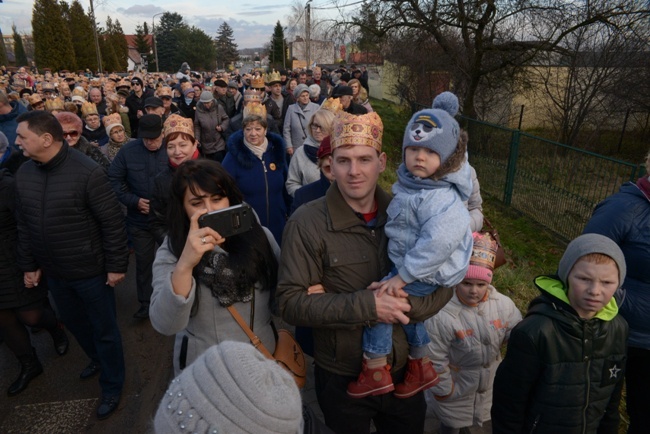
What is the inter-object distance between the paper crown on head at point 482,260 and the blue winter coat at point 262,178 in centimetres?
219

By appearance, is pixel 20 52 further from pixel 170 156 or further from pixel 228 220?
pixel 228 220

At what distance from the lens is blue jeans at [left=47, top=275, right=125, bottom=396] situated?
3205 mm

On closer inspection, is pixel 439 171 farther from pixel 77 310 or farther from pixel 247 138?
pixel 77 310

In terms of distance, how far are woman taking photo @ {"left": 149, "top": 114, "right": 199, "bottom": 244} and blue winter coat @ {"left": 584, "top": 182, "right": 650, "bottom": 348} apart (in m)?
3.01

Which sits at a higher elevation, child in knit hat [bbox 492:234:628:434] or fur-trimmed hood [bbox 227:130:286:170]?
fur-trimmed hood [bbox 227:130:286:170]

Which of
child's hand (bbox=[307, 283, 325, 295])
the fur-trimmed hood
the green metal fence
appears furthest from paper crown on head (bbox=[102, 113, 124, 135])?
the green metal fence

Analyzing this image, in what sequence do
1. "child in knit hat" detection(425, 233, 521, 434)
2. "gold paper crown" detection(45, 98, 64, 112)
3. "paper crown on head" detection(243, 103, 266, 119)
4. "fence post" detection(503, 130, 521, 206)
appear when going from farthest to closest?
"fence post" detection(503, 130, 521, 206) < "gold paper crown" detection(45, 98, 64, 112) < "paper crown on head" detection(243, 103, 266, 119) < "child in knit hat" detection(425, 233, 521, 434)

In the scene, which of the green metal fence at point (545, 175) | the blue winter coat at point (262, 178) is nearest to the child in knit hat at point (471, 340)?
the blue winter coat at point (262, 178)

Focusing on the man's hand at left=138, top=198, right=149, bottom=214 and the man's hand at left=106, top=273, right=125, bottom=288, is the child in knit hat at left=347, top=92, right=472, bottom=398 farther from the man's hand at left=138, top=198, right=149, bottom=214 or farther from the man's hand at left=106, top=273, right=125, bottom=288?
the man's hand at left=138, top=198, right=149, bottom=214

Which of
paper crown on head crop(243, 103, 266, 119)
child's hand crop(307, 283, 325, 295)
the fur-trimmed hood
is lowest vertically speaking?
child's hand crop(307, 283, 325, 295)

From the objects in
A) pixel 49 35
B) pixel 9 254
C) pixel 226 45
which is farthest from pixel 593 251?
pixel 226 45

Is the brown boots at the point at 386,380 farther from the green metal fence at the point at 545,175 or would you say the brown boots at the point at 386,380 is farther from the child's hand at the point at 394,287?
the green metal fence at the point at 545,175

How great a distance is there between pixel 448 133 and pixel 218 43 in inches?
4268

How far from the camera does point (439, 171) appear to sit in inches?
79.9
